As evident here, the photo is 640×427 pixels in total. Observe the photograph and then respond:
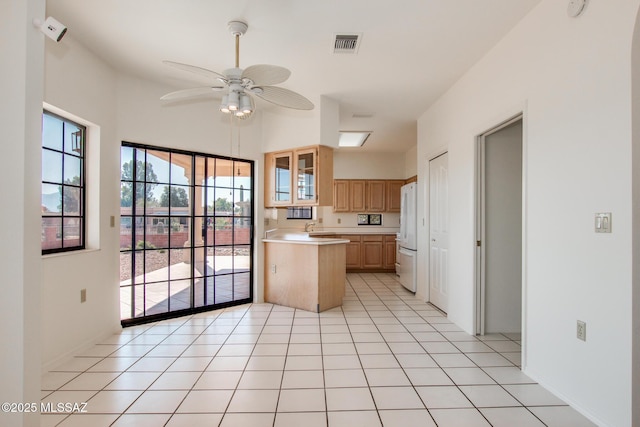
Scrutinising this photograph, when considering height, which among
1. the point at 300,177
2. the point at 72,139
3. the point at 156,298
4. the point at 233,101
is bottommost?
the point at 156,298

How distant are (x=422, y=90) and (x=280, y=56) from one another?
1845mm

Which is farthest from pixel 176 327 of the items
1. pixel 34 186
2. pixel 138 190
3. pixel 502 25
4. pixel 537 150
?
pixel 502 25

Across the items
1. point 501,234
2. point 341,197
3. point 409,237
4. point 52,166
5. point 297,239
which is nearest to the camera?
point 52,166

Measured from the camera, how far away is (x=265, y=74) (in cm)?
229

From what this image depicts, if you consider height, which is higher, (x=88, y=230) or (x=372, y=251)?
(x=88, y=230)

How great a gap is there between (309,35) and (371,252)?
5.33 m

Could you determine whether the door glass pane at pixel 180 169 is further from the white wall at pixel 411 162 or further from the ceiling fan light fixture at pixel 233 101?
the white wall at pixel 411 162

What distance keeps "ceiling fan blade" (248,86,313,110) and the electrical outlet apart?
2402 millimetres

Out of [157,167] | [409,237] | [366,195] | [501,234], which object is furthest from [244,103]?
[366,195]

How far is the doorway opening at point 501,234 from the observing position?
3.43 meters

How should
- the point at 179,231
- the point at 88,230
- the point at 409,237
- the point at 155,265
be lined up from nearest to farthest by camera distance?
1. the point at 88,230
2. the point at 155,265
3. the point at 179,231
4. the point at 409,237

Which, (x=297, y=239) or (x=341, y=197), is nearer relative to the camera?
(x=297, y=239)

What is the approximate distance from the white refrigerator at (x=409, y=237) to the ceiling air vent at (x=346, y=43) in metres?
2.82

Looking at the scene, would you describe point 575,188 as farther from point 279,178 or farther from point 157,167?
point 157,167
